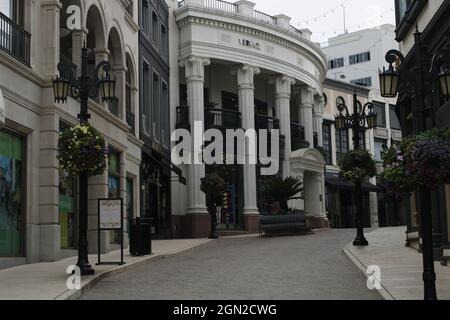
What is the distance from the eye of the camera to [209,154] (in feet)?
110

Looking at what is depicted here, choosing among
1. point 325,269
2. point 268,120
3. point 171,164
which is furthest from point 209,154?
point 325,269

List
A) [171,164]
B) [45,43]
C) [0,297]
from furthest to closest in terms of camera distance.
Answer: [171,164] → [45,43] → [0,297]

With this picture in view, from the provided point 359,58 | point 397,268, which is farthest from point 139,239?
point 359,58

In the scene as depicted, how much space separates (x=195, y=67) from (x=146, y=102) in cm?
549

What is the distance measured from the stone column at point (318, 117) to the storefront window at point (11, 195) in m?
30.1

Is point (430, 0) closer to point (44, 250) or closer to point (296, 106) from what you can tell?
point (44, 250)

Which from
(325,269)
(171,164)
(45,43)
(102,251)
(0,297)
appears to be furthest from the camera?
(171,164)

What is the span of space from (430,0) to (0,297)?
11.6m

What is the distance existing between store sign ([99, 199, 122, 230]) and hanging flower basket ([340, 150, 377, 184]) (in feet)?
27.1

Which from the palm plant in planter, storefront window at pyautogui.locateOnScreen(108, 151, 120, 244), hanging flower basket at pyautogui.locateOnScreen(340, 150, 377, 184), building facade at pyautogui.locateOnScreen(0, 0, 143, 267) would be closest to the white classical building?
the palm plant in planter

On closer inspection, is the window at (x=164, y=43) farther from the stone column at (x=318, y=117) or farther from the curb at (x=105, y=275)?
the stone column at (x=318, y=117)

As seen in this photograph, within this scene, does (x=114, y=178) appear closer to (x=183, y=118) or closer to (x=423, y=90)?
(x=183, y=118)

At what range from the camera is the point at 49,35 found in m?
17.2

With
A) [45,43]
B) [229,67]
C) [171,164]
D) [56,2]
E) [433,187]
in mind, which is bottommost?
[433,187]
